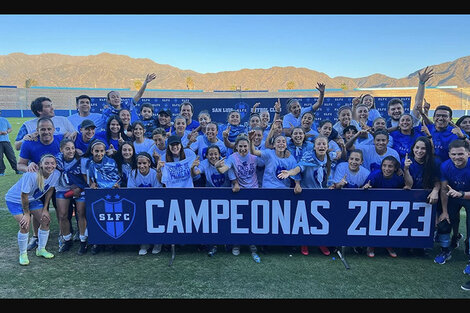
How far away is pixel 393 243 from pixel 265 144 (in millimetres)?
2364

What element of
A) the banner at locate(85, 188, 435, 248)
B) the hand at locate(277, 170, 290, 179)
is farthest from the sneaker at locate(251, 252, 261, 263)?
the hand at locate(277, 170, 290, 179)

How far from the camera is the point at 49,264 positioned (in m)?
4.13

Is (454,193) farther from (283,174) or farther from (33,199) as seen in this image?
(33,199)

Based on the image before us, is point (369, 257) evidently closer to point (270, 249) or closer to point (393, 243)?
point (393, 243)

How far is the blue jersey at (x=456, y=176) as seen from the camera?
3.96 m

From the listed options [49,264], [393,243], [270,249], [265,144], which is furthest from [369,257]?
[49,264]

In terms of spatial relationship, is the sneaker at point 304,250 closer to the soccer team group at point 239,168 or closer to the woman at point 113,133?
the soccer team group at point 239,168

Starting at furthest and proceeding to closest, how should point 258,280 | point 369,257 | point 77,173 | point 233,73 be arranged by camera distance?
point 233,73
point 77,173
point 369,257
point 258,280

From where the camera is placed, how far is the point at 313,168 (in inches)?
174

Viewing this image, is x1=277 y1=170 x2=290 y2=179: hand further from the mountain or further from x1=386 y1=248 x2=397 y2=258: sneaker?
the mountain

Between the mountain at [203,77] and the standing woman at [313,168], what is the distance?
5411 inches

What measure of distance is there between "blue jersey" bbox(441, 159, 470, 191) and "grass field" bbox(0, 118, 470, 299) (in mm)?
1045

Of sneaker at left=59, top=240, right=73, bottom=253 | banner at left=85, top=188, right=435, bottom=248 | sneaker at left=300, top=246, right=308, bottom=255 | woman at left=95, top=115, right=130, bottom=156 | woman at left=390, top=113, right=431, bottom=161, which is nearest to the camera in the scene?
banner at left=85, top=188, right=435, bottom=248

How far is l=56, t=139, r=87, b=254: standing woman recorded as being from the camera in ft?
14.9
